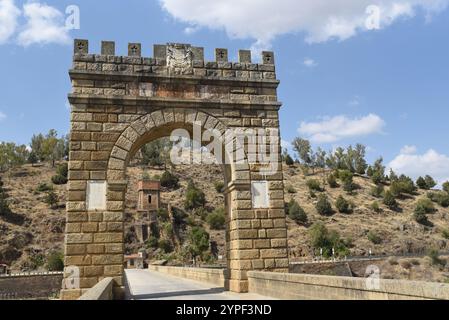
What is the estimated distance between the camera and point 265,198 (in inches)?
461

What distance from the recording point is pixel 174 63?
11.9 m

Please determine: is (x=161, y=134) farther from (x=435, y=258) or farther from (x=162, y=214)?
(x=162, y=214)

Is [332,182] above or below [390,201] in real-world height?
above

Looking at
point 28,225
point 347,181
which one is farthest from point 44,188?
point 347,181

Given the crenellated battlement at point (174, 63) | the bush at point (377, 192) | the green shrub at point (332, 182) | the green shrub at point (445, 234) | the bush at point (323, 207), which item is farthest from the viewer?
the green shrub at point (332, 182)

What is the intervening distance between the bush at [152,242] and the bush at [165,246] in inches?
22.2

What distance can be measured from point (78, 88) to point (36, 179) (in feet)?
201

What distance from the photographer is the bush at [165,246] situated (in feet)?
190

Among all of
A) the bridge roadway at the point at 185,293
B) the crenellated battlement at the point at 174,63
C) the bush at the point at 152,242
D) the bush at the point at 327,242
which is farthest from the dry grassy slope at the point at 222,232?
the crenellated battlement at the point at 174,63

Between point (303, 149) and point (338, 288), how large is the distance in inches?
3321

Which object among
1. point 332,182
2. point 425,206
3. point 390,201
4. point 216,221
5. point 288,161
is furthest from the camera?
point 288,161

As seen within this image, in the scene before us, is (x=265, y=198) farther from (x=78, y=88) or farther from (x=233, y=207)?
(x=78, y=88)

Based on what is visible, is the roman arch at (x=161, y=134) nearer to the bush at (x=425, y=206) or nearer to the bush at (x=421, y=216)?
the bush at (x=421, y=216)
